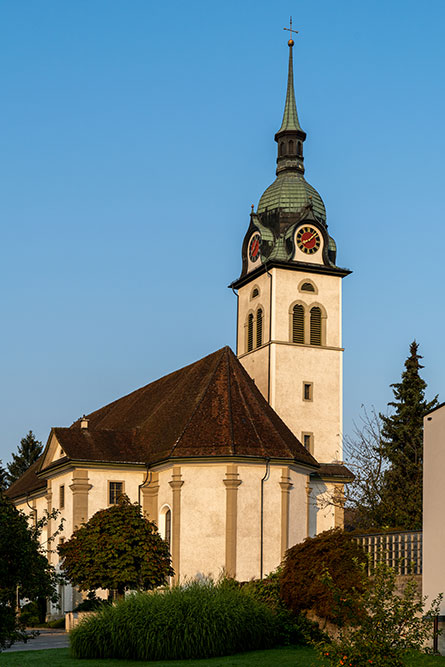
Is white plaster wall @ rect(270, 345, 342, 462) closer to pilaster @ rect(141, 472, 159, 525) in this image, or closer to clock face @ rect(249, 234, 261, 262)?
clock face @ rect(249, 234, 261, 262)

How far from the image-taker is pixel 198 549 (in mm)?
38812

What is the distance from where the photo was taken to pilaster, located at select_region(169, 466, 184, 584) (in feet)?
127

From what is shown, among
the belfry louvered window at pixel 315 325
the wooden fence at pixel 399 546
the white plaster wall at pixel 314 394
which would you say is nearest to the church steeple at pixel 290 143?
the belfry louvered window at pixel 315 325

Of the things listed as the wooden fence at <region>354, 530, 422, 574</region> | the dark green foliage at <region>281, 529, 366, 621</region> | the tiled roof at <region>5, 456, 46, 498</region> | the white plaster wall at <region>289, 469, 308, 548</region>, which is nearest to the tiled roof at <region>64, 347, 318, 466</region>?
the white plaster wall at <region>289, 469, 308, 548</region>

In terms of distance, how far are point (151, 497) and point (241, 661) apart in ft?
76.3

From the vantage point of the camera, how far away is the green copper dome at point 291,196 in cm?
5512

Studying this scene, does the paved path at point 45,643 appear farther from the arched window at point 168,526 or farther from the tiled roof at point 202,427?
the tiled roof at point 202,427

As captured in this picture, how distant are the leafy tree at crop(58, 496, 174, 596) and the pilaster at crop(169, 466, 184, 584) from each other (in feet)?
16.4

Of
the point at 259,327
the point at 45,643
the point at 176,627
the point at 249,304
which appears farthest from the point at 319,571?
the point at 249,304

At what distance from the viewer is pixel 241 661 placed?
64.0ft

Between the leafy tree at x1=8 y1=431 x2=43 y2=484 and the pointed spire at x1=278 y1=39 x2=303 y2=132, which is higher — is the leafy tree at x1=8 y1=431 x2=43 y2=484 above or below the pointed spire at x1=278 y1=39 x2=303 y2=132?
below

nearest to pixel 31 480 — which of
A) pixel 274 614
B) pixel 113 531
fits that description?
pixel 113 531

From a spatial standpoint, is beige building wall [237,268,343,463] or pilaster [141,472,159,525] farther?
beige building wall [237,268,343,463]

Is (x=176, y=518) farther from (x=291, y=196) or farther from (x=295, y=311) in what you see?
(x=291, y=196)
